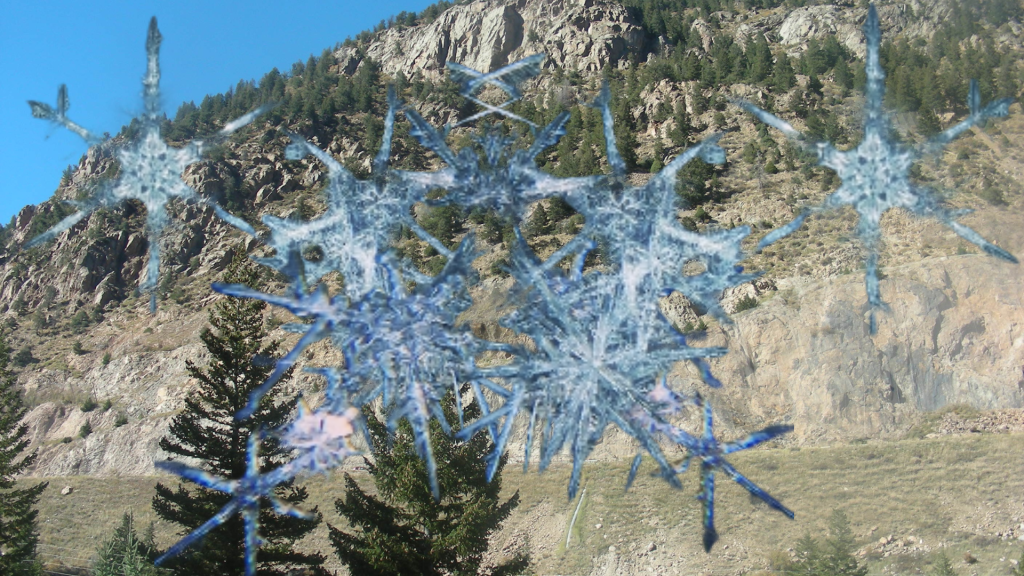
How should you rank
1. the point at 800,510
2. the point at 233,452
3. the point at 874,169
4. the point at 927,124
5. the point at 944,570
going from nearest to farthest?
the point at 874,169 < the point at 927,124 < the point at 233,452 < the point at 944,570 < the point at 800,510

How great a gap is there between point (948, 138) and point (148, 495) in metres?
32.6

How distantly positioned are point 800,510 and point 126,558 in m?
17.4

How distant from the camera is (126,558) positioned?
16.1 meters

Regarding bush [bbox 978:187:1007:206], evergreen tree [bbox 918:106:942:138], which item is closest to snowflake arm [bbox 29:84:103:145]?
evergreen tree [bbox 918:106:942:138]

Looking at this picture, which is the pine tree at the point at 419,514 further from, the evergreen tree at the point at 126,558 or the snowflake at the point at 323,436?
the evergreen tree at the point at 126,558

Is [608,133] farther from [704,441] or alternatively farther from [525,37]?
[525,37]

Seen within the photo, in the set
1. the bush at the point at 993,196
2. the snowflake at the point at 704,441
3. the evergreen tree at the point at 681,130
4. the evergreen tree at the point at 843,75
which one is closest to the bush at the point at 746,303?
the bush at the point at 993,196

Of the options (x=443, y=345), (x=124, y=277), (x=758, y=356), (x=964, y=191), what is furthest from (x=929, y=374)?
(x=124, y=277)

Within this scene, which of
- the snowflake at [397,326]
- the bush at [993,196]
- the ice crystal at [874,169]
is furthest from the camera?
the bush at [993,196]

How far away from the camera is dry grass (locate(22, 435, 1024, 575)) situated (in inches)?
685

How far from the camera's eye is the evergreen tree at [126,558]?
15891mm

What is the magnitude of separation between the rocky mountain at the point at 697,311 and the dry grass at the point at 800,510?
3.81 feet

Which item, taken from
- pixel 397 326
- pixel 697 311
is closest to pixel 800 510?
pixel 697 311

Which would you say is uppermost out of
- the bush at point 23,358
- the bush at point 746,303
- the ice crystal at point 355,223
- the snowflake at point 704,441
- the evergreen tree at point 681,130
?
the evergreen tree at point 681,130
